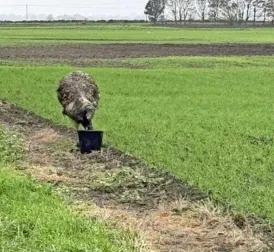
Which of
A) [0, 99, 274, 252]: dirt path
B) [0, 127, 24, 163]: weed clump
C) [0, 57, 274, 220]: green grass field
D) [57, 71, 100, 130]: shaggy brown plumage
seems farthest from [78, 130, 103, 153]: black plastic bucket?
[0, 127, 24, 163]: weed clump

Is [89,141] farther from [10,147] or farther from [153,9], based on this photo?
[153,9]

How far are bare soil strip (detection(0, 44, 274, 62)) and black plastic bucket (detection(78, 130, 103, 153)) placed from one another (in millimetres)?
21660

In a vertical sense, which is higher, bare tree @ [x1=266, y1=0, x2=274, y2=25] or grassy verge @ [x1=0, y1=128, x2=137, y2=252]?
bare tree @ [x1=266, y1=0, x2=274, y2=25]

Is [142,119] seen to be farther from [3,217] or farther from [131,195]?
[3,217]

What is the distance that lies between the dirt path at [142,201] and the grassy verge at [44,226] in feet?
1.03

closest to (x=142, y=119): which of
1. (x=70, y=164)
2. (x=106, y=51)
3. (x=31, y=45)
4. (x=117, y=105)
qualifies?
(x=117, y=105)

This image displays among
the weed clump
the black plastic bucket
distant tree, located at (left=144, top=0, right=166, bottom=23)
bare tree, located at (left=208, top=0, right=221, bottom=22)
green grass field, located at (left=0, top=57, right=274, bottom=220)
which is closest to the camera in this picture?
green grass field, located at (left=0, top=57, right=274, bottom=220)

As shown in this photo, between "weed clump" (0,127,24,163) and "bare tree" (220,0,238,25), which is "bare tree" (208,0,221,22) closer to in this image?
"bare tree" (220,0,238,25)

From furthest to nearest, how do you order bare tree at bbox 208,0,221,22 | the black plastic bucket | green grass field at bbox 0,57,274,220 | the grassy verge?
1. bare tree at bbox 208,0,221,22
2. the black plastic bucket
3. green grass field at bbox 0,57,274,220
4. the grassy verge

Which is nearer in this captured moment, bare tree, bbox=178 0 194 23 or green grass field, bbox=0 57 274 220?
green grass field, bbox=0 57 274 220

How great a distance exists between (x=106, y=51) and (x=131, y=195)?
3067cm

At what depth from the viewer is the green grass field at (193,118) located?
905 cm

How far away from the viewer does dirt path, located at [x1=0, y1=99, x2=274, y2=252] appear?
6594 millimetres

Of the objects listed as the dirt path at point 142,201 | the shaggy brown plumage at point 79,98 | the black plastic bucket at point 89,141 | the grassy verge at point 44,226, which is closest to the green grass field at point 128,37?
the shaggy brown plumage at point 79,98
